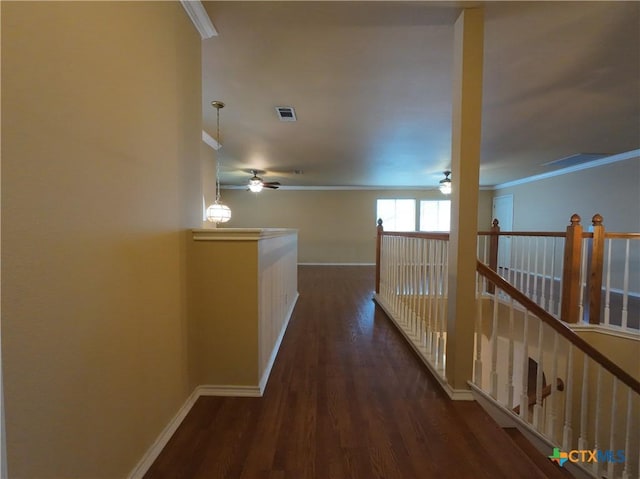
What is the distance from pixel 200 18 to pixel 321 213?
22.1ft

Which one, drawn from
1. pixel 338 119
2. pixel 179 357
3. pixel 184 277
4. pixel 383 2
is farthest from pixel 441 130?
pixel 179 357

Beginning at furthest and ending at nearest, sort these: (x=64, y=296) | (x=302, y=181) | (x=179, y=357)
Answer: (x=302, y=181) → (x=179, y=357) → (x=64, y=296)

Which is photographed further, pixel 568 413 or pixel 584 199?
pixel 584 199

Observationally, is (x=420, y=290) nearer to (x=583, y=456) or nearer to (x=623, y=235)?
(x=583, y=456)

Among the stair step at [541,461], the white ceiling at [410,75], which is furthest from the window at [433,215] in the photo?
the stair step at [541,461]

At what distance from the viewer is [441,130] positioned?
372 centimetres

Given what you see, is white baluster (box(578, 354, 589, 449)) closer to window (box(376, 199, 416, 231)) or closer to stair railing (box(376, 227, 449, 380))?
stair railing (box(376, 227, 449, 380))

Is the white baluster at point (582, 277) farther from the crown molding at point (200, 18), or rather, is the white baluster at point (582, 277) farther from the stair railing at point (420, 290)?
the crown molding at point (200, 18)

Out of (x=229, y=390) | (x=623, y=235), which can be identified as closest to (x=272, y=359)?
(x=229, y=390)

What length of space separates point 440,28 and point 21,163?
2.39 m

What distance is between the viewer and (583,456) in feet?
5.82

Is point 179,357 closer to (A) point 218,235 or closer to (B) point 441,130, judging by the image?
(A) point 218,235

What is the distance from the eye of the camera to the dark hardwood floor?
1.28 metres

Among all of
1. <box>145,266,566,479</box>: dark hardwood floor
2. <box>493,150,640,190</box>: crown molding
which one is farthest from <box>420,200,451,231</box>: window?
<box>145,266,566,479</box>: dark hardwood floor
